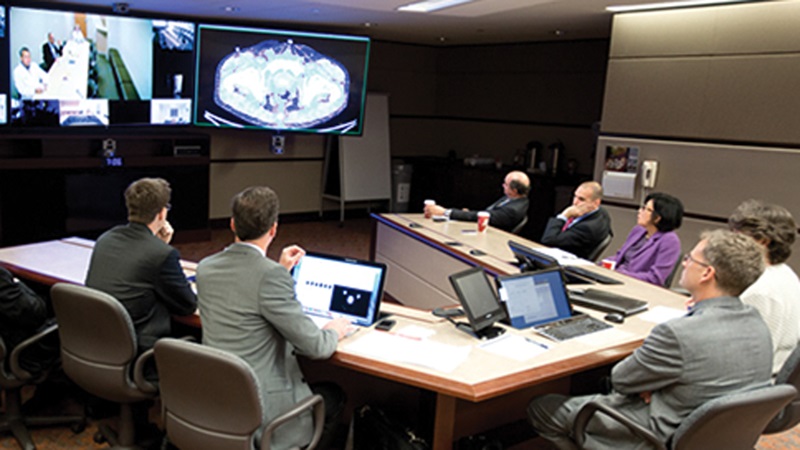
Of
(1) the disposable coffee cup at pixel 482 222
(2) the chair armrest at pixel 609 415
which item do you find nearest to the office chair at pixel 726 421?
(2) the chair armrest at pixel 609 415

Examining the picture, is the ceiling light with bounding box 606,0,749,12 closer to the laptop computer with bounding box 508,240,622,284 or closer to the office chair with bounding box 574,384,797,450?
the laptop computer with bounding box 508,240,622,284

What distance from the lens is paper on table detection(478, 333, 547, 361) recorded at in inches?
104

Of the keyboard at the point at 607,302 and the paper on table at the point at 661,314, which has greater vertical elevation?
the keyboard at the point at 607,302

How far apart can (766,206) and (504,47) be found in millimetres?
5894

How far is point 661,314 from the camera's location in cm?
327

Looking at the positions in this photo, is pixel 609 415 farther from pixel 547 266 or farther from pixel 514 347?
pixel 547 266

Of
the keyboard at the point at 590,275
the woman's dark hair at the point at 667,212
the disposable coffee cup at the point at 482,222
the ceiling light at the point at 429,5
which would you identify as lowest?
the keyboard at the point at 590,275

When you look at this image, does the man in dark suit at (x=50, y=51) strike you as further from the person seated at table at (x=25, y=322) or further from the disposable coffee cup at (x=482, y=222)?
the disposable coffee cup at (x=482, y=222)

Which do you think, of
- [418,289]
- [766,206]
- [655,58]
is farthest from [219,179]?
[766,206]

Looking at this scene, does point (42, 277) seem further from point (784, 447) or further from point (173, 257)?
point (784, 447)

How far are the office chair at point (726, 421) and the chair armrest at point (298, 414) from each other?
3.40 feet

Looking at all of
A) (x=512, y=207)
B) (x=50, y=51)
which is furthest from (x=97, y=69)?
(x=512, y=207)

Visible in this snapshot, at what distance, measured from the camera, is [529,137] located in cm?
841

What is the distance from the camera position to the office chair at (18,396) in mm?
2961
